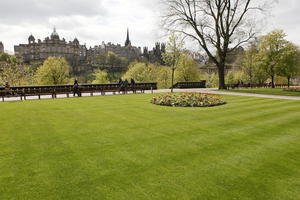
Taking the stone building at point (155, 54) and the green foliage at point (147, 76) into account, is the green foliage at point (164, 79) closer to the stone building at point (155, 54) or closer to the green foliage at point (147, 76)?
the green foliage at point (147, 76)

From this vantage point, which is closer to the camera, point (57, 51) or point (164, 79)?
point (164, 79)

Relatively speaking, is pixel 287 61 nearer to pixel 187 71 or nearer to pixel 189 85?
pixel 189 85

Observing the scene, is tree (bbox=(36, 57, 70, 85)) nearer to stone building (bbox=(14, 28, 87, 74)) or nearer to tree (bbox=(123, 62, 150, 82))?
tree (bbox=(123, 62, 150, 82))

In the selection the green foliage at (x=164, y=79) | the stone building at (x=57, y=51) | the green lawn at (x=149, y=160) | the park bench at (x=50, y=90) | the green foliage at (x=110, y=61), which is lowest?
the green lawn at (x=149, y=160)

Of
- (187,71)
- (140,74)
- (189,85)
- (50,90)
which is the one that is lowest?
(50,90)

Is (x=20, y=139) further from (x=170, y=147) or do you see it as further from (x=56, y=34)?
(x=56, y=34)

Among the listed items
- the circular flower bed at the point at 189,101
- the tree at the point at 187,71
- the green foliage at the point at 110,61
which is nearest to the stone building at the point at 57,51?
the green foliage at the point at 110,61

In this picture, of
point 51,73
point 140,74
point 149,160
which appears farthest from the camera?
point 140,74

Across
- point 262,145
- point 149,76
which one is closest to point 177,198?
point 262,145

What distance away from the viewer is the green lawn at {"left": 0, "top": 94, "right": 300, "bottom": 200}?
3.92 metres

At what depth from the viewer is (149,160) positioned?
5.29 meters

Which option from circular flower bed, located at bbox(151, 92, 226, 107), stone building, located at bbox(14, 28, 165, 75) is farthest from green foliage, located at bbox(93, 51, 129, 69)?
circular flower bed, located at bbox(151, 92, 226, 107)

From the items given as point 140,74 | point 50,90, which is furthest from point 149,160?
point 140,74

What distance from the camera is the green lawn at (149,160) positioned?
392 cm
